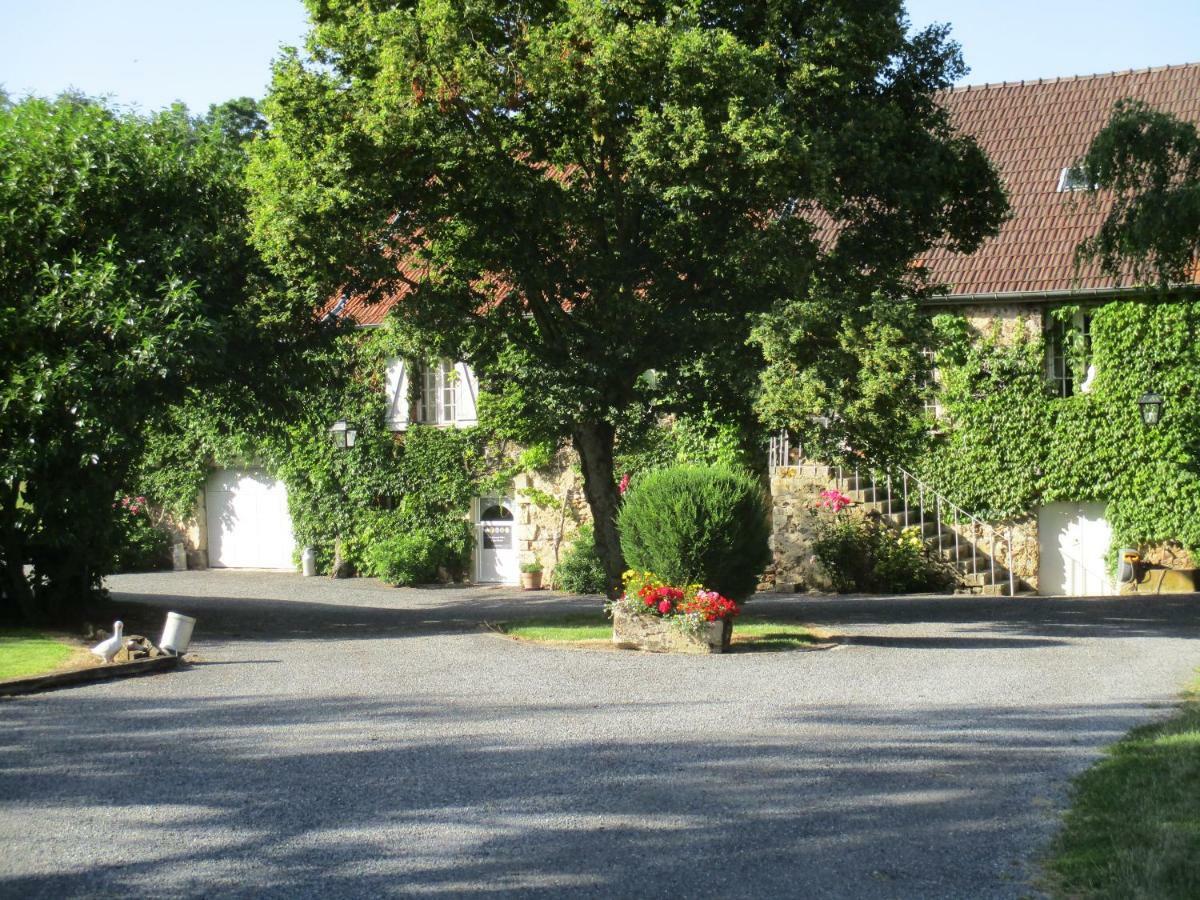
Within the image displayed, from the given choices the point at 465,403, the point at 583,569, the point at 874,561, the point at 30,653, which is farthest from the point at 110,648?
the point at 465,403

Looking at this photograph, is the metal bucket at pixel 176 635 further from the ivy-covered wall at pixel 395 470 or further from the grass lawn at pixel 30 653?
the ivy-covered wall at pixel 395 470

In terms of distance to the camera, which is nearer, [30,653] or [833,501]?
[30,653]

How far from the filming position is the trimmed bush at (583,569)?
23.2 metres

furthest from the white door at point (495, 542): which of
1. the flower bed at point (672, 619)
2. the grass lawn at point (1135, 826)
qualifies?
the grass lawn at point (1135, 826)

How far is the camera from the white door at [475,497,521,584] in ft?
84.0

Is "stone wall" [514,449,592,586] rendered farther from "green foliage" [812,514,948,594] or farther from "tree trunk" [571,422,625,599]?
"tree trunk" [571,422,625,599]

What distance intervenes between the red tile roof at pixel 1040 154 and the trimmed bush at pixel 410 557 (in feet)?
33.7

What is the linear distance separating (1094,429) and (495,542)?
10837 millimetres

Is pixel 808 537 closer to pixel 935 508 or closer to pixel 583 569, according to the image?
→ pixel 935 508

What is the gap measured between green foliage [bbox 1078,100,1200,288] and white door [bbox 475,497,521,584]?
1294cm

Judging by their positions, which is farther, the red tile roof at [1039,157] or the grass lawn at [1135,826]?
the red tile roof at [1039,157]

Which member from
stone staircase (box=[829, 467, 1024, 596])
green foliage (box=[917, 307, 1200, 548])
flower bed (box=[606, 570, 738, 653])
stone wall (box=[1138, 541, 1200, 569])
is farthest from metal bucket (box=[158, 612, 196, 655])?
stone wall (box=[1138, 541, 1200, 569])

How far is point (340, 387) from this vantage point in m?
18.1

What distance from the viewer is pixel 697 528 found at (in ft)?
47.0
